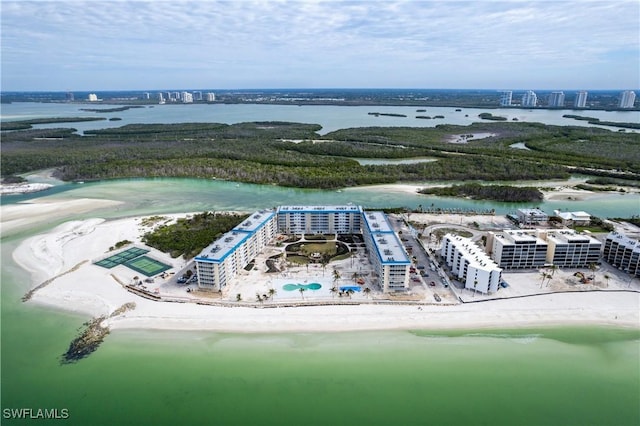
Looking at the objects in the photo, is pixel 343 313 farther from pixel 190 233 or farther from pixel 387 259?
pixel 190 233

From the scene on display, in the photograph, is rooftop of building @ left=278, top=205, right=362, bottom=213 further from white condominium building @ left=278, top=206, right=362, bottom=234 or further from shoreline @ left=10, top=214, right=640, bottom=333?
shoreline @ left=10, top=214, right=640, bottom=333

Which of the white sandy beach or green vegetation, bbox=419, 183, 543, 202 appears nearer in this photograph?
the white sandy beach

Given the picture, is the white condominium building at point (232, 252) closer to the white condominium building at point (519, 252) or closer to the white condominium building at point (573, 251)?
the white condominium building at point (519, 252)

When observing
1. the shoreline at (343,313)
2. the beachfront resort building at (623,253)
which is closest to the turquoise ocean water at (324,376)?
the shoreline at (343,313)

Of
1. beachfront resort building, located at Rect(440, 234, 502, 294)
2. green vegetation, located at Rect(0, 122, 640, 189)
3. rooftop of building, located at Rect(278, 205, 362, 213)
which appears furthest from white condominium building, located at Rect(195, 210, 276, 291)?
green vegetation, located at Rect(0, 122, 640, 189)

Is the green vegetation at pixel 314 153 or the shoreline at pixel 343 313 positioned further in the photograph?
the green vegetation at pixel 314 153
